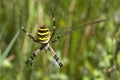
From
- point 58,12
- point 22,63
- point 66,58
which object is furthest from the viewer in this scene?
point 66,58

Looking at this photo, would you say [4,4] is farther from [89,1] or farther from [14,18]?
[89,1]

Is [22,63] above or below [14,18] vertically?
below

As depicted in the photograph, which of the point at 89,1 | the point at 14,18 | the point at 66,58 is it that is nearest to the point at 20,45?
the point at 14,18

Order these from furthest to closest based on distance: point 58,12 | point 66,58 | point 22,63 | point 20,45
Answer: point 66,58
point 20,45
point 22,63
point 58,12

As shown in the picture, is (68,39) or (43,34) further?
(68,39)

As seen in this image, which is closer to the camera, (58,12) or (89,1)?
(58,12)

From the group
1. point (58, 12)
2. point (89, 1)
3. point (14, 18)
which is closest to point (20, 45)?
point (14, 18)

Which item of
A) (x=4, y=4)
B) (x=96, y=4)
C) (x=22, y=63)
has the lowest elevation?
(x=22, y=63)

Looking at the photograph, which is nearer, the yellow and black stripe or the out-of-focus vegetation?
the yellow and black stripe

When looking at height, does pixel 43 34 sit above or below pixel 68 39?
above

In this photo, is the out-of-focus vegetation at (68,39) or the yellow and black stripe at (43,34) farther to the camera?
the out-of-focus vegetation at (68,39)
